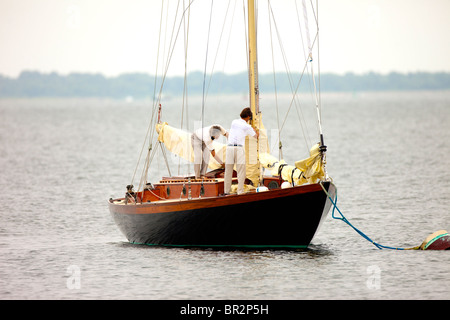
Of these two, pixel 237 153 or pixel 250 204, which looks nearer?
pixel 250 204

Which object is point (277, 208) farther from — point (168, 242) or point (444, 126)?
point (444, 126)

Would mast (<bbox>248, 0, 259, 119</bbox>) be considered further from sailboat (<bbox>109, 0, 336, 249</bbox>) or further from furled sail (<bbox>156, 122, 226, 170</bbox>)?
furled sail (<bbox>156, 122, 226, 170</bbox>)

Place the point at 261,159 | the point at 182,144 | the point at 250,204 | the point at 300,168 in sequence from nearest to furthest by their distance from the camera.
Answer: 1. the point at 250,204
2. the point at 300,168
3. the point at 261,159
4. the point at 182,144

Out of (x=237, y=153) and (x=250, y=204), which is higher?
(x=237, y=153)

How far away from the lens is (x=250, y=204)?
892 inches

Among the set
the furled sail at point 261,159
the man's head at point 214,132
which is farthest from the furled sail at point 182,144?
the man's head at point 214,132

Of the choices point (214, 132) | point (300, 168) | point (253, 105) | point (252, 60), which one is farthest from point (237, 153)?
point (252, 60)

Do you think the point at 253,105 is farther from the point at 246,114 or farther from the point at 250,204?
the point at 250,204

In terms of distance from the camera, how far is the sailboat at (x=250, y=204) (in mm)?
22641

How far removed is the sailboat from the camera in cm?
2264

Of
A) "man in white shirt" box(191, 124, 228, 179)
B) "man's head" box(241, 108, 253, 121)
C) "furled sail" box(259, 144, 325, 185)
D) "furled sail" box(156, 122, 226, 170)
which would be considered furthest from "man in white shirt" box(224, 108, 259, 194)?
"furled sail" box(156, 122, 226, 170)

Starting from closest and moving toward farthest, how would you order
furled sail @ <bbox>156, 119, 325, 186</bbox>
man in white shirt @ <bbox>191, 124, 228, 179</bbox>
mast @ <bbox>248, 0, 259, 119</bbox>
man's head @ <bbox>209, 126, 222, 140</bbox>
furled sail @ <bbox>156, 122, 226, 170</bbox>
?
furled sail @ <bbox>156, 119, 325, 186</bbox> → mast @ <bbox>248, 0, 259, 119</bbox> → man's head @ <bbox>209, 126, 222, 140</bbox> → man in white shirt @ <bbox>191, 124, 228, 179</bbox> → furled sail @ <bbox>156, 122, 226, 170</bbox>

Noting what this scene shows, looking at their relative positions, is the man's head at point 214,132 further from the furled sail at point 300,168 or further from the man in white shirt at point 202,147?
the furled sail at point 300,168
